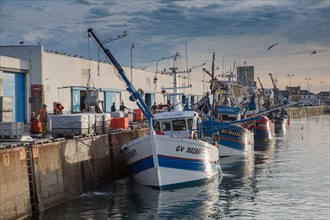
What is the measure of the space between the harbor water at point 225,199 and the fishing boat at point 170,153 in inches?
22.7

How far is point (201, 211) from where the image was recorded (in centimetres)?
2114

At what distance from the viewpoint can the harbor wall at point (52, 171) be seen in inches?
705

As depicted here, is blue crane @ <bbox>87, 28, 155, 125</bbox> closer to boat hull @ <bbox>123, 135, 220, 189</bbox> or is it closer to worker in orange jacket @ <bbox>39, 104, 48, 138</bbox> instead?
boat hull @ <bbox>123, 135, 220, 189</bbox>

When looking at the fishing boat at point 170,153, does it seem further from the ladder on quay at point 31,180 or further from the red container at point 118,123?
the ladder on quay at point 31,180

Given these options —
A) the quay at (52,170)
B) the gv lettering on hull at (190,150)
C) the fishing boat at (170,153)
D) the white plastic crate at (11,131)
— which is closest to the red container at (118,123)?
the quay at (52,170)

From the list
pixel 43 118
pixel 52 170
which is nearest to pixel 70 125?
pixel 43 118

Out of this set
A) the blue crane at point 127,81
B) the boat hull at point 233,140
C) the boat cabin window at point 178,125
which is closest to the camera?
the blue crane at point 127,81

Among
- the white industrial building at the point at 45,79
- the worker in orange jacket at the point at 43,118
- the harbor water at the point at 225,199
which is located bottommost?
the harbor water at the point at 225,199

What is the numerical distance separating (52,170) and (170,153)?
6.23 meters

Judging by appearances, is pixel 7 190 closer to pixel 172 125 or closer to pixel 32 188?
pixel 32 188

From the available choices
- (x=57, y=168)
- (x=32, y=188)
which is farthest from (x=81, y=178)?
(x=32, y=188)

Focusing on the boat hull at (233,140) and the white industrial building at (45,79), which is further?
the boat hull at (233,140)

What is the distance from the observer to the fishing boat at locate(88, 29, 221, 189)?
24.6 m

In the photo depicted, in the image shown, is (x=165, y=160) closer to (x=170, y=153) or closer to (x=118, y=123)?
(x=170, y=153)
